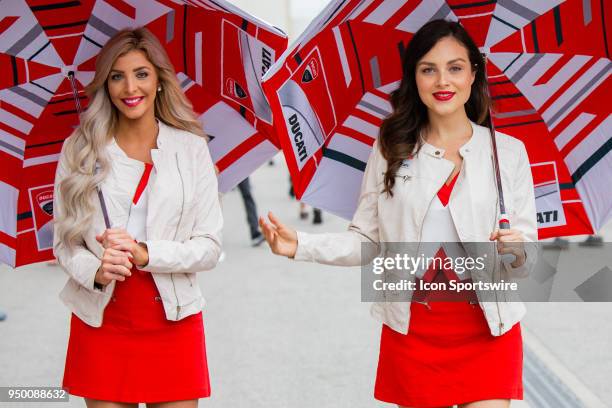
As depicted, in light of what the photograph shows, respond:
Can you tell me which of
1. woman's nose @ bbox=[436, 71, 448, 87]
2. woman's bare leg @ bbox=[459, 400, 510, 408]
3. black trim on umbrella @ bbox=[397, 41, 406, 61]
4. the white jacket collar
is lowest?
woman's bare leg @ bbox=[459, 400, 510, 408]

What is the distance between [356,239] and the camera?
4.34 m

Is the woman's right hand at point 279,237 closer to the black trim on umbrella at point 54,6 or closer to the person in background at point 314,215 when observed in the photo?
the black trim on umbrella at point 54,6

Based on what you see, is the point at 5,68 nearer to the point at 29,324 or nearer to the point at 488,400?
the point at 488,400

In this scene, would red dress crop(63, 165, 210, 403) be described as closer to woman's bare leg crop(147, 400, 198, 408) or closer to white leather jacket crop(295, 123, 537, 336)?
woman's bare leg crop(147, 400, 198, 408)

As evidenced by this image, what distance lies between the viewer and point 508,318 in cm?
417

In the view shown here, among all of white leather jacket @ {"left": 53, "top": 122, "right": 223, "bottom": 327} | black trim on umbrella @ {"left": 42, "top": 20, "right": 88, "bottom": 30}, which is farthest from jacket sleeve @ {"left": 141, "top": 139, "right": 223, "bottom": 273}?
black trim on umbrella @ {"left": 42, "top": 20, "right": 88, "bottom": 30}

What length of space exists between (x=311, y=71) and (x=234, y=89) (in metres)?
0.55

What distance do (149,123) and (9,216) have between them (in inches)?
33.9

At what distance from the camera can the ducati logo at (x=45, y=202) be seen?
4824 mm

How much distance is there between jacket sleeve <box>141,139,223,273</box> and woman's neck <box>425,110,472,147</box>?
0.98 metres

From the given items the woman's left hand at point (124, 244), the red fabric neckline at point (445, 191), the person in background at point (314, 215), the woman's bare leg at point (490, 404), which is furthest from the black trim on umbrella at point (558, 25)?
the person in background at point (314, 215)

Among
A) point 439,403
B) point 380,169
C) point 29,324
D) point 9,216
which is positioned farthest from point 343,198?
point 29,324

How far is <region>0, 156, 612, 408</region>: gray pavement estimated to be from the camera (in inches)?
281

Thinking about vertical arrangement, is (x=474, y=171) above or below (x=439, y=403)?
above
